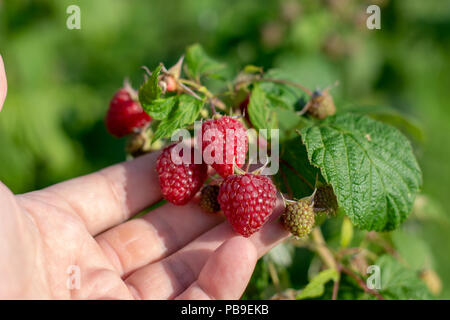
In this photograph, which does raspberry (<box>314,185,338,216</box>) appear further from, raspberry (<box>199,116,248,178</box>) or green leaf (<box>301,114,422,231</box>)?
raspberry (<box>199,116,248,178</box>)

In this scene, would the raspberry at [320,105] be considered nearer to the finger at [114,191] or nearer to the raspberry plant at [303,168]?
the raspberry plant at [303,168]

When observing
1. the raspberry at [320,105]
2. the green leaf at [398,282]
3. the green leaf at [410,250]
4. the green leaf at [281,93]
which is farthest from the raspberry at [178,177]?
the green leaf at [410,250]

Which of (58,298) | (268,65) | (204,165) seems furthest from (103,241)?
(268,65)

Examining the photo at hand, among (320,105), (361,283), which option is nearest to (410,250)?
(361,283)

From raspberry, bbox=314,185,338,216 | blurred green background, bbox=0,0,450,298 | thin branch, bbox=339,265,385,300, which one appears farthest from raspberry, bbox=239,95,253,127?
blurred green background, bbox=0,0,450,298

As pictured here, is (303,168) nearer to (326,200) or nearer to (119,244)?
(326,200)
